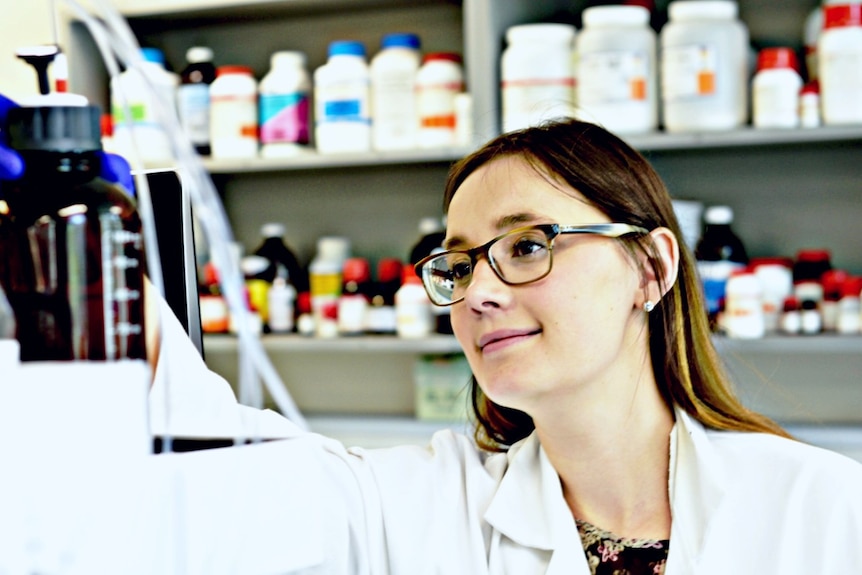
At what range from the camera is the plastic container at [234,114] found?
7.79 ft

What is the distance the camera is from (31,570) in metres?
0.36

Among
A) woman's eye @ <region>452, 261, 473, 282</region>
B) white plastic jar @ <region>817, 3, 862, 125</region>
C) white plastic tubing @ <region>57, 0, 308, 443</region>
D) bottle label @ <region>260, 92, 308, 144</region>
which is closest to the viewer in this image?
white plastic tubing @ <region>57, 0, 308, 443</region>

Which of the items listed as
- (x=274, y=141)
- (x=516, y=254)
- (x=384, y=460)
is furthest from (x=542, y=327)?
(x=274, y=141)

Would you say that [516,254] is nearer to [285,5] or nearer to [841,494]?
[841,494]

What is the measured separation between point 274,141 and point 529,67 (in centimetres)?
70

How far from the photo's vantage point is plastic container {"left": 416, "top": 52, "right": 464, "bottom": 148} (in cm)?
225

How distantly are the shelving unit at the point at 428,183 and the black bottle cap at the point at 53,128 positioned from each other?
1829mm

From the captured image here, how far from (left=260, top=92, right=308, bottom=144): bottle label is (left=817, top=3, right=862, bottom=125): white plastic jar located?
1.28m

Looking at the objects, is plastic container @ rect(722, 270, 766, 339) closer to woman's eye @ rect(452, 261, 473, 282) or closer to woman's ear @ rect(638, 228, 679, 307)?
woman's ear @ rect(638, 228, 679, 307)

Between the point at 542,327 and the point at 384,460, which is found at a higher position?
the point at 542,327

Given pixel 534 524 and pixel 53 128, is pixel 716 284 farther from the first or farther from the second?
pixel 53 128

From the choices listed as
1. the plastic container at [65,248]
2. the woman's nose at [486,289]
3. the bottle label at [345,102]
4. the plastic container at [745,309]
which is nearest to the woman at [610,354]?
the woman's nose at [486,289]

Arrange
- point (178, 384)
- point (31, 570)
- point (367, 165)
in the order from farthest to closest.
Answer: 1. point (367, 165)
2. point (178, 384)
3. point (31, 570)

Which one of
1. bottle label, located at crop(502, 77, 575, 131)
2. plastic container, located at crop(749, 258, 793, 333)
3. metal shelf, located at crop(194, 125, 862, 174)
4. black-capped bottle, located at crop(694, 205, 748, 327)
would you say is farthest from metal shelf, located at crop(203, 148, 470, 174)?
plastic container, located at crop(749, 258, 793, 333)
